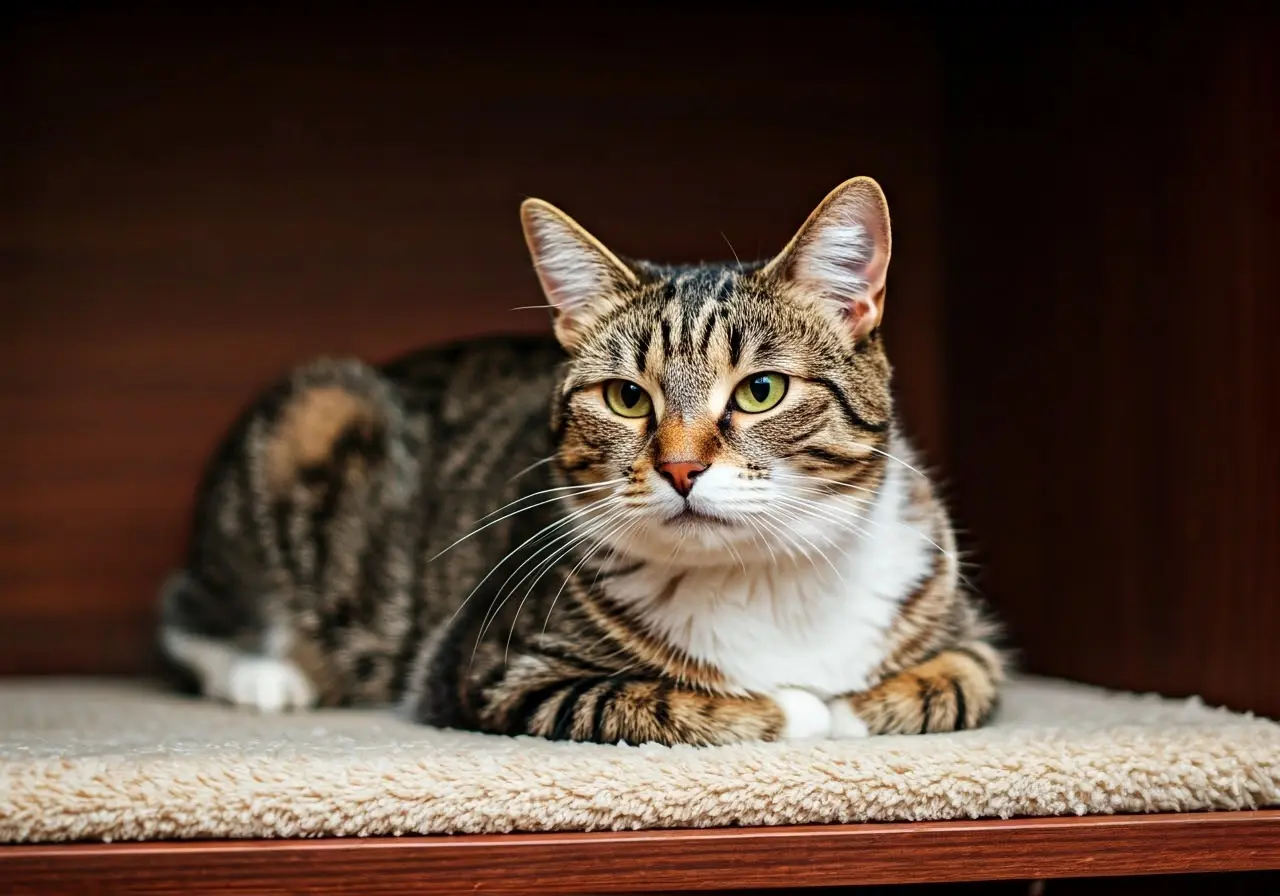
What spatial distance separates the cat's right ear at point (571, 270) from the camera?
1.33 metres

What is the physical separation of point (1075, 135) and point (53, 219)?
1.53 meters

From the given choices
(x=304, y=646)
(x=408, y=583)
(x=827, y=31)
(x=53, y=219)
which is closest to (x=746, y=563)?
(x=408, y=583)

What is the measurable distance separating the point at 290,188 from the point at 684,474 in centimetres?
112

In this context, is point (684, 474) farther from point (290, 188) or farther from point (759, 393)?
point (290, 188)

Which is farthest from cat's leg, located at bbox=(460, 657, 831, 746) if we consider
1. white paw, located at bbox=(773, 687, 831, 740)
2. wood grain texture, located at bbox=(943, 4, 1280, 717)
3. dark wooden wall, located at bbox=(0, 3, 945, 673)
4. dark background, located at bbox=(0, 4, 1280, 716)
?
dark wooden wall, located at bbox=(0, 3, 945, 673)

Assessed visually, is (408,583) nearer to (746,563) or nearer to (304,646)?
(304,646)

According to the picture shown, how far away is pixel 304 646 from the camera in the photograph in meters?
1.79

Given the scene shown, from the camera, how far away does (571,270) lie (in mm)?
1372

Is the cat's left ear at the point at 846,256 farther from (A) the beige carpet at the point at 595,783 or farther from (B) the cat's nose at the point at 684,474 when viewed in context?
(A) the beige carpet at the point at 595,783

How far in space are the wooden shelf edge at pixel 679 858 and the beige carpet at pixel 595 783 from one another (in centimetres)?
1

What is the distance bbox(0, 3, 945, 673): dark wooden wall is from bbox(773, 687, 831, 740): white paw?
3.15ft

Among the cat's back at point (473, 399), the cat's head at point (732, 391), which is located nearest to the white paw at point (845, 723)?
the cat's head at point (732, 391)

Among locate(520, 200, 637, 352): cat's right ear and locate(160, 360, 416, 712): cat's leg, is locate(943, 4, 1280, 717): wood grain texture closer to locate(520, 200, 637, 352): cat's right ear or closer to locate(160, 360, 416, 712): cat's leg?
locate(520, 200, 637, 352): cat's right ear

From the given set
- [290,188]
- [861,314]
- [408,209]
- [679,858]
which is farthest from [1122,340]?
[290,188]
